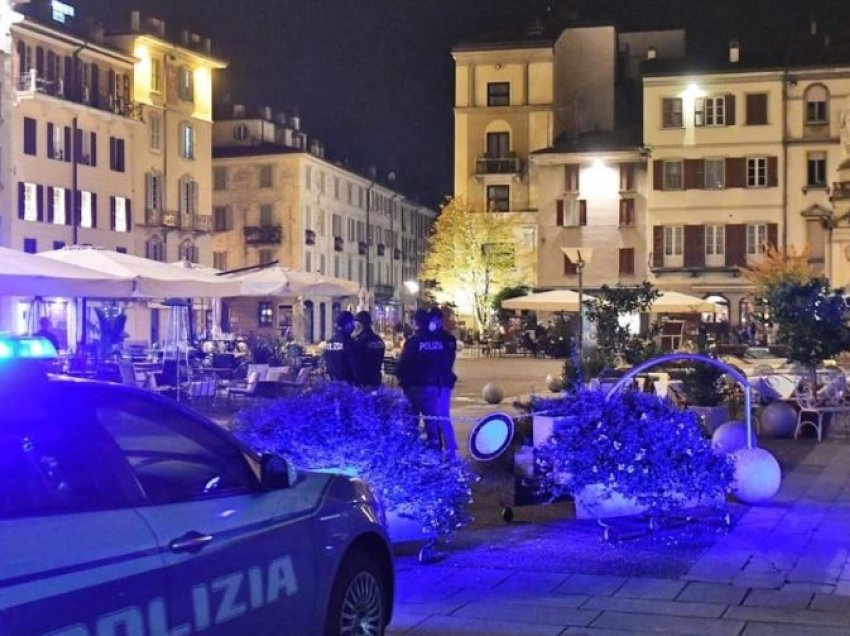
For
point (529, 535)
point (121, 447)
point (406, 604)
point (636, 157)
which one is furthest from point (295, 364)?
point (636, 157)

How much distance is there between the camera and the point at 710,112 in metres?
57.0

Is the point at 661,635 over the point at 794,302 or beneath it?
Result: beneath

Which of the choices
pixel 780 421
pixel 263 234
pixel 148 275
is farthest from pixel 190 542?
pixel 263 234

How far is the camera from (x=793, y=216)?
56469mm

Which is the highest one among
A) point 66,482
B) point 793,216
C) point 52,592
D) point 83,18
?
point 83,18

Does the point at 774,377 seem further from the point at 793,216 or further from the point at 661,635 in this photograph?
the point at 793,216

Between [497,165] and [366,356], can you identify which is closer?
[366,356]

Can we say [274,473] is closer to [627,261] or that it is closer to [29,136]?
[29,136]

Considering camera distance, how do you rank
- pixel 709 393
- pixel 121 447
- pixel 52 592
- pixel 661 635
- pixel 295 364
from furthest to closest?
pixel 295 364, pixel 709 393, pixel 661 635, pixel 121 447, pixel 52 592

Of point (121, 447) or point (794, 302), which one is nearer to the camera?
point (121, 447)

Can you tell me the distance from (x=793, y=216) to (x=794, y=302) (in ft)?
136

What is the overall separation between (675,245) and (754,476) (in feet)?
160

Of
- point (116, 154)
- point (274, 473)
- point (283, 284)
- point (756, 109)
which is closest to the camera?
point (274, 473)

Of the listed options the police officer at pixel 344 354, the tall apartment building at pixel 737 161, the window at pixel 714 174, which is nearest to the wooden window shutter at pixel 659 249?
the tall apartment building at pixel 737 161
